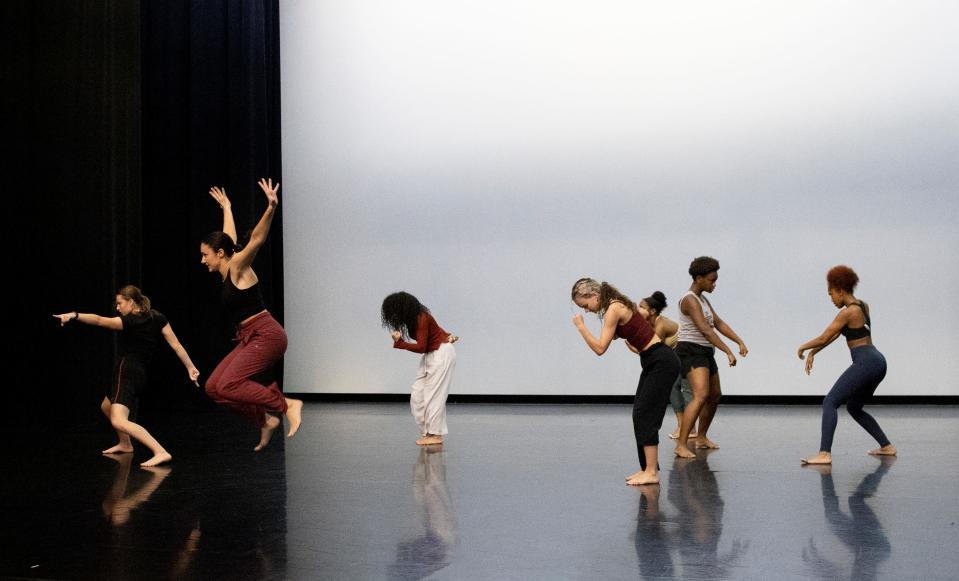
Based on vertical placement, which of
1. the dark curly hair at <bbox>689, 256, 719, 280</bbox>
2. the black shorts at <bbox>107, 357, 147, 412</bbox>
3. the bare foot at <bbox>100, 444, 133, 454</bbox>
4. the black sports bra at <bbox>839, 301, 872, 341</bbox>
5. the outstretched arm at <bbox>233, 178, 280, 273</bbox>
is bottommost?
the bare foot at <bbox>100, 444, 133, 454</bbox>

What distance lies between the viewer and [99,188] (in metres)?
8.50

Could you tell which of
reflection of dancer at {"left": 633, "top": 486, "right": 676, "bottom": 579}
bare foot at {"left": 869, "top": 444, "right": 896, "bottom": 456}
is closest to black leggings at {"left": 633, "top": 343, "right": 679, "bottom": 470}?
reflection of dancer at {"left": 633, "top": 486, "right": 676, "bottom": 579}

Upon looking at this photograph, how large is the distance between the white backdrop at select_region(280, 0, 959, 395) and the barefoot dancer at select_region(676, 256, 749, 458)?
394cm

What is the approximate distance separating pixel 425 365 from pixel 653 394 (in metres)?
2.46

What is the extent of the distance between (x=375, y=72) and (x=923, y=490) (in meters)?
7.95

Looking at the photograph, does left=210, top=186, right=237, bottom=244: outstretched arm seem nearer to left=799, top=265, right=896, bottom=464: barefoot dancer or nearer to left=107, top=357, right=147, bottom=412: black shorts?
left=107, top=357, right=147, bottom=412: black shorts

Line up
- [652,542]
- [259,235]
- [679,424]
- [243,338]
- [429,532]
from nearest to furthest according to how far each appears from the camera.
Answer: [652,542] → [429,532] → [259,235] → [243,338] → [679,424]

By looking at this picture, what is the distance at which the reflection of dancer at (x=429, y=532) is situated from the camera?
308 centimetres

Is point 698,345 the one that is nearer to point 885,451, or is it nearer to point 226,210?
point 885,451

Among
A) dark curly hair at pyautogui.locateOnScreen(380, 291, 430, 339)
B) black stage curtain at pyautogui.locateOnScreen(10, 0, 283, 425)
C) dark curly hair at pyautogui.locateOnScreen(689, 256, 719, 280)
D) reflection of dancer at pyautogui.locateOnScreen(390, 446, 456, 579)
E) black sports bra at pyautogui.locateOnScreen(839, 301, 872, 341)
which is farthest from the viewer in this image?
black stage curtain at pyautogui.locateOnScreen(10, 0, 283, 425)

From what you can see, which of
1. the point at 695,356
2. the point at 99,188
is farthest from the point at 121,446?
the point at 695,356

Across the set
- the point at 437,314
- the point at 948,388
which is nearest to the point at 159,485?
the point at 437,314

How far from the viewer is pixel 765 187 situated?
9.86 m

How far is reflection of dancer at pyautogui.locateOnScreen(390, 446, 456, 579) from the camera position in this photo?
3.08 meters
